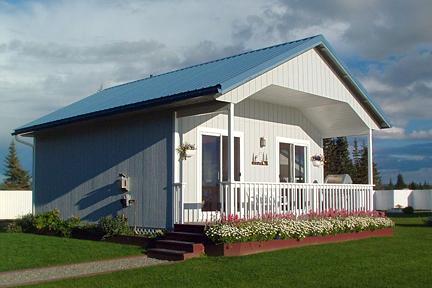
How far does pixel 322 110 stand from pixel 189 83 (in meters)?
5.18

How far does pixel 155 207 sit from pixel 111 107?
2.97m

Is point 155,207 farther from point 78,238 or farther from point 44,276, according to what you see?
point 44,276

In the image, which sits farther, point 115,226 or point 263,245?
point 115,226

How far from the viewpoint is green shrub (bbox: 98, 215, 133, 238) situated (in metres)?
14.3

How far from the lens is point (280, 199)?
45.2 ft


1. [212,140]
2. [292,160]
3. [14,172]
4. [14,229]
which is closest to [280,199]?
[212,140]

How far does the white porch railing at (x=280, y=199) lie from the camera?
41.2 feet

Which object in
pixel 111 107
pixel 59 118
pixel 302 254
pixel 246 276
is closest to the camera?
pixel 246 276

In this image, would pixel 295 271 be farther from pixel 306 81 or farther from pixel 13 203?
pixel 13 203

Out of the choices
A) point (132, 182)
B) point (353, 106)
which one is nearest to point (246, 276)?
point (132, 182)

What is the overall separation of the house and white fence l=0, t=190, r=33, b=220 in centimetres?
1174

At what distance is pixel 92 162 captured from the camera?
53.4ft

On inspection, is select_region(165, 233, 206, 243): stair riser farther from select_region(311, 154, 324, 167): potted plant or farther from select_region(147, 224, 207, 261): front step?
select_region(311, 154, 324, 167): potted plant

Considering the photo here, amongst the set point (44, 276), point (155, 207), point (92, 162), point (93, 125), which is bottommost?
point (44, 276)
